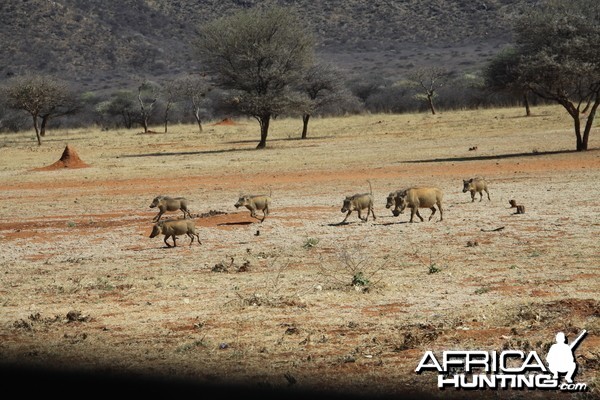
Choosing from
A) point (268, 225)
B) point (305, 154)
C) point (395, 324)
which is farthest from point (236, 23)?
point (395, 324)

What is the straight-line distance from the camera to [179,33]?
388ft

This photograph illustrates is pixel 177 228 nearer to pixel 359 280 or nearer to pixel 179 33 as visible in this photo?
pixel 359 280

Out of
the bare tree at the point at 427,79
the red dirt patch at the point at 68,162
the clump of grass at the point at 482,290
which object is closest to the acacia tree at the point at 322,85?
the bare tree at the point at 427,79

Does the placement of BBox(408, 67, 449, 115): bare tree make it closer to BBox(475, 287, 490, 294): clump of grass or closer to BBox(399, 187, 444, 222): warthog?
BBox(399, 187, 444, 222): warthog

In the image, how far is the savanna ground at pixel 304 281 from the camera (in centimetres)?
891

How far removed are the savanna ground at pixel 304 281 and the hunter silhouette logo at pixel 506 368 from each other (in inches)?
Answer: 5.5

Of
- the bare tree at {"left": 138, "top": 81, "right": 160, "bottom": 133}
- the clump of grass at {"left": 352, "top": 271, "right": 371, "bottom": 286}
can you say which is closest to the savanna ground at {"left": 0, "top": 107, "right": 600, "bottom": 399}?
the clump of grass at {"left": 352, "top": 271, "right": 371, "bottom": 286}

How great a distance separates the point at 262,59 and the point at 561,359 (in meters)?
41.8

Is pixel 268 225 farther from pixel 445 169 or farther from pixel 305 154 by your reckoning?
pixel 305 154

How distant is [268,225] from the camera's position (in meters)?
18.8

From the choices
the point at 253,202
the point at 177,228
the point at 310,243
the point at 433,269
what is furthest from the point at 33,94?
the point at 433,269

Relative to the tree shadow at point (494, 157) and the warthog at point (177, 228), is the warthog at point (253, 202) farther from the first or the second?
the tree shadow at point (494, 157)

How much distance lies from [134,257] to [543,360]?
9.04 m

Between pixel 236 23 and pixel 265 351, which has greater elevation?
pixel 236 23
